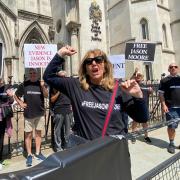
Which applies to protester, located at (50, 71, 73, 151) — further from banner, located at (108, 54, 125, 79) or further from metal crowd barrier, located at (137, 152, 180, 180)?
metal crowd barrier, located at (137, 152, 180, 180)

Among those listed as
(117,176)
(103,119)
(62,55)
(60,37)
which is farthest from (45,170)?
(60,37)

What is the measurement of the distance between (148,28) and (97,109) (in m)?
27.7

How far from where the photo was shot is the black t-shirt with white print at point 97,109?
8.61ft

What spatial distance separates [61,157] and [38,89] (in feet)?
16.7

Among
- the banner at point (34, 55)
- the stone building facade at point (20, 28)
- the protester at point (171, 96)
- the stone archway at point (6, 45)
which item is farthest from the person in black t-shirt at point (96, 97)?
the stone archway at point (6, 45)

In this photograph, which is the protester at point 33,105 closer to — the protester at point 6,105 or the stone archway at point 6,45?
the protester at point 6,105

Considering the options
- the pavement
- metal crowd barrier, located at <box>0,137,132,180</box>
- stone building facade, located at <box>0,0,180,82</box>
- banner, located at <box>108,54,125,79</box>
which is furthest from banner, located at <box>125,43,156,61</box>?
stone building facade, located at <box>0,0,180,82</box>

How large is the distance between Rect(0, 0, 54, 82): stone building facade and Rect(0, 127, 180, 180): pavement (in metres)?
13.8

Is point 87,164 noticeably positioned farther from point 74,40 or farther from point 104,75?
point 74,40

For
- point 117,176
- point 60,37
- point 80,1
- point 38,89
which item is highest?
point 80,1

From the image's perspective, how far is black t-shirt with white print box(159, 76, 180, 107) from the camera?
7.11 meters

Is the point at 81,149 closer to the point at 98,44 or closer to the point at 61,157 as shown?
the point at 61,157

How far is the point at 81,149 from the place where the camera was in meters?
1.81

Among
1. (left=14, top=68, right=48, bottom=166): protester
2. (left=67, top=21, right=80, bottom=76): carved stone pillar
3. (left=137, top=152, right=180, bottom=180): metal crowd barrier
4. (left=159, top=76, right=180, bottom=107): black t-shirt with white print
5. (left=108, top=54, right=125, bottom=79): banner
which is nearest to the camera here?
(left=137, top=152, right=180, bottom=180): metal crowd barrier
